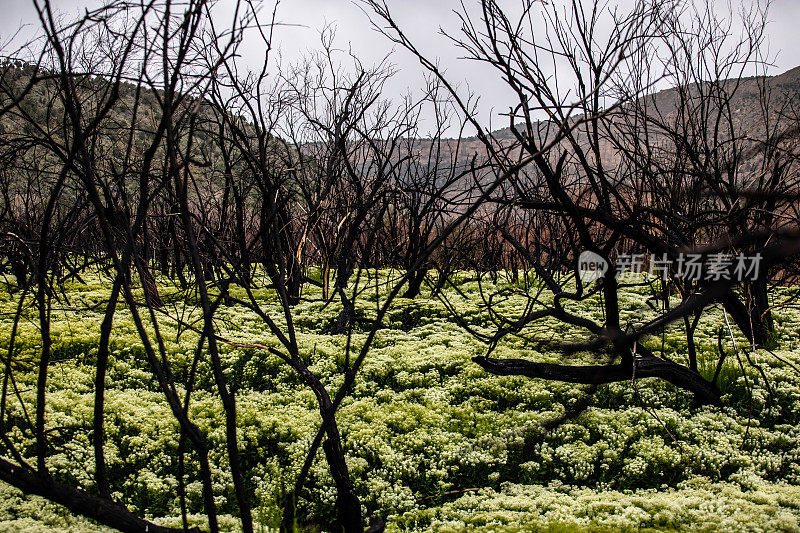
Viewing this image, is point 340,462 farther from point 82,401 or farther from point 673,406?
point 673,406

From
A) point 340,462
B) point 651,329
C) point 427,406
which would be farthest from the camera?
point 427,406

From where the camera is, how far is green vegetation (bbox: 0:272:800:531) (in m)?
2.21

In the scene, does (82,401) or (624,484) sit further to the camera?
(82,401)

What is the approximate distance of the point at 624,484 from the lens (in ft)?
8.30

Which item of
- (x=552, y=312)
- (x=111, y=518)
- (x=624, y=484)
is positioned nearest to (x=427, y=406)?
(x=552, y=312)

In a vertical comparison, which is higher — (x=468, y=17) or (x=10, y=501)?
(x=468, y=17)

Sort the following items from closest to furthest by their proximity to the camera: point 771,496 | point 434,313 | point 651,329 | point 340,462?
point 651,329 → point 340,462 → point 771,496 → point 434,313

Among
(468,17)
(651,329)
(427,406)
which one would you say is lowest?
(427,406)

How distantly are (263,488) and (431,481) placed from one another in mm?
861

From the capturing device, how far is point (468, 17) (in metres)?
2.59

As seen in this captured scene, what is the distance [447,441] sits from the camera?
288 centimetres

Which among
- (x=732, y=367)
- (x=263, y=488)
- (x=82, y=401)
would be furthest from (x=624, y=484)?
(x=82, y=401)

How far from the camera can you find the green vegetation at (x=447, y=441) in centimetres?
221

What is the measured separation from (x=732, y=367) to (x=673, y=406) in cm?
61
